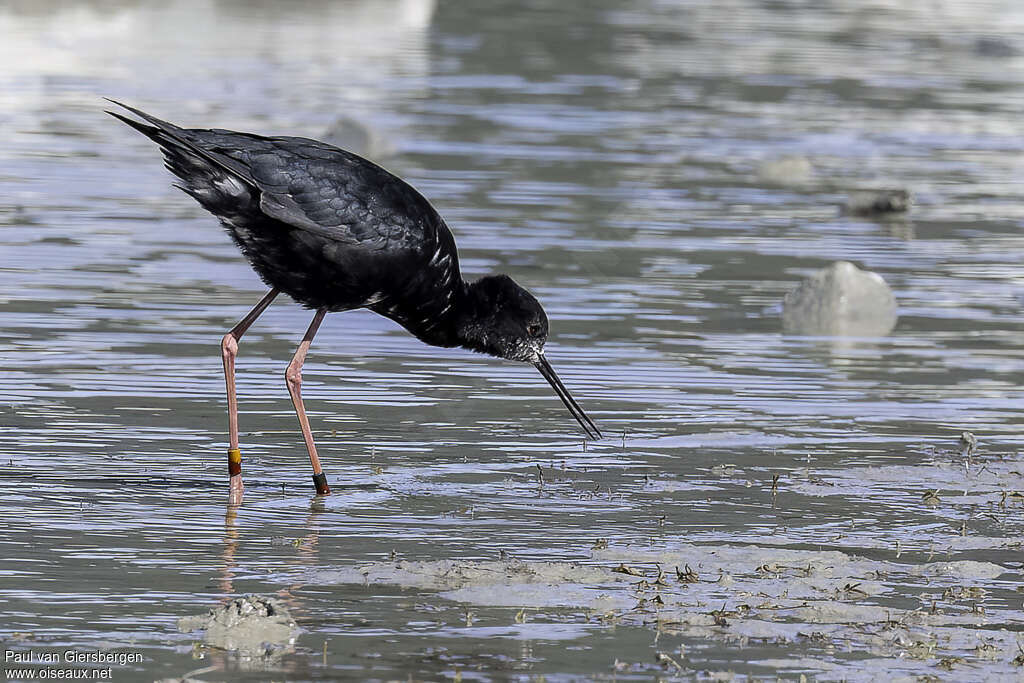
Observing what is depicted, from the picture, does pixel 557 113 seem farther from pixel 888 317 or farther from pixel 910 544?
pixel 910 544

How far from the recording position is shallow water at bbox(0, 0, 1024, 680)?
617 cm

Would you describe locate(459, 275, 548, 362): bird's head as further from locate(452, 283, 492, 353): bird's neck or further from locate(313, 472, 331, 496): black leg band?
locate(313, 472, 331, 496): black leg band

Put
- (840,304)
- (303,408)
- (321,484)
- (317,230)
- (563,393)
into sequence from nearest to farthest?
(321,484)
(317,230)
(303,408)
(563,393)
(840,304)

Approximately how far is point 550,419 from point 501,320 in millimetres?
909

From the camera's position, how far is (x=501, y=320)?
29.1ft

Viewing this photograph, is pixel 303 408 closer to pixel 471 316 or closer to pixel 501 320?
pixel 471 316

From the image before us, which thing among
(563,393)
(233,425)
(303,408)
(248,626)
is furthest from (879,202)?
(248,626)

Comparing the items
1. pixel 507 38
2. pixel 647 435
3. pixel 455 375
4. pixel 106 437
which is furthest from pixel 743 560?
pixel 507 38

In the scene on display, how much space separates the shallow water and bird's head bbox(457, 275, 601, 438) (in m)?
0.45

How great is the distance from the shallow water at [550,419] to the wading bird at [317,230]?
623 millimetres

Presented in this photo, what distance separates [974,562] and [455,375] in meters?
4.09

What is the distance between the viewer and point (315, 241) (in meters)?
8.20

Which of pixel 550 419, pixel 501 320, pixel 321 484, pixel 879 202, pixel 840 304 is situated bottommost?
pixel 879 202

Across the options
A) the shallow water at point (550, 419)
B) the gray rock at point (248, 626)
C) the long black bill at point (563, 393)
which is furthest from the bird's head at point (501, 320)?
the gray rock at point (248, 626)
